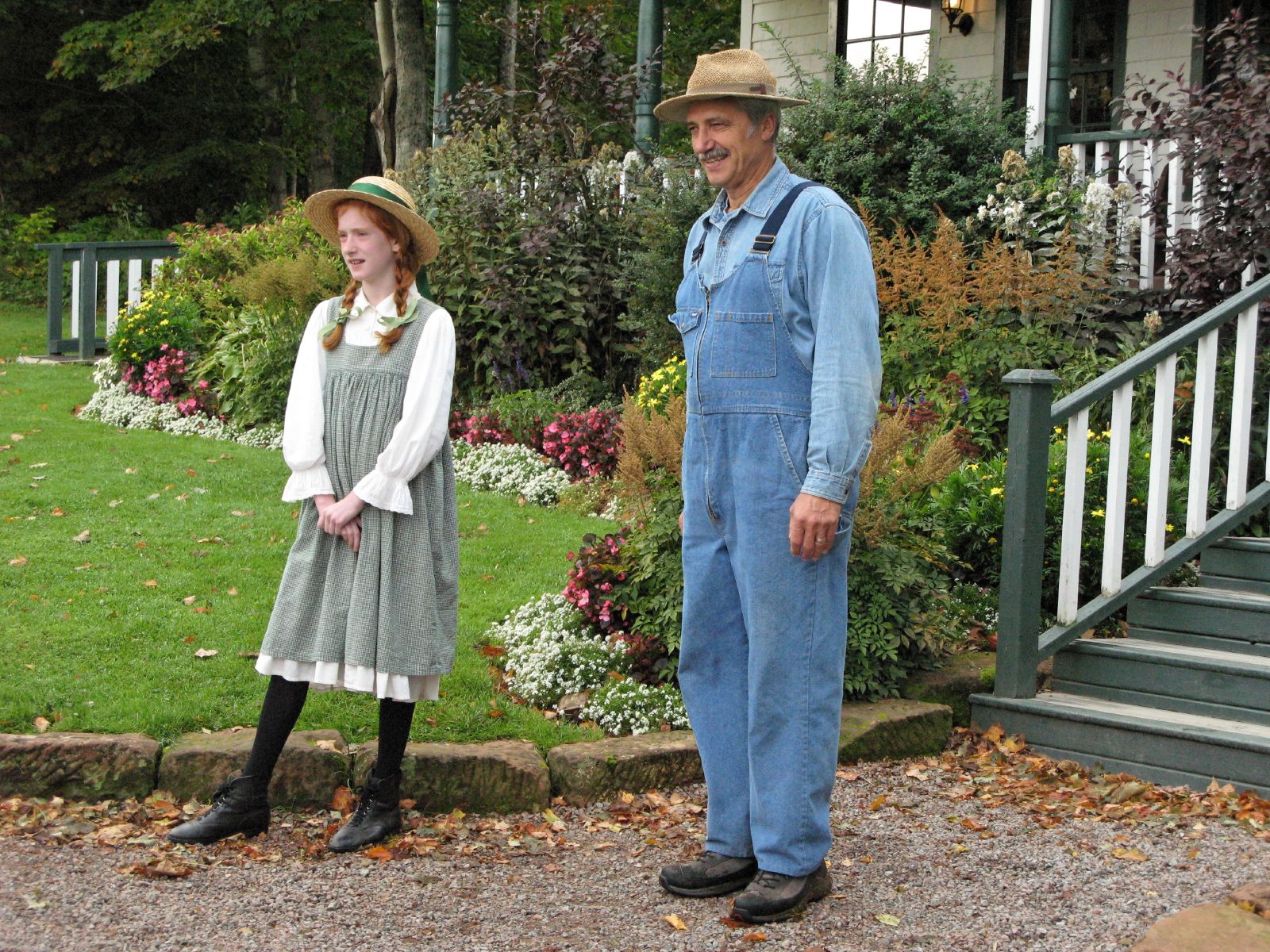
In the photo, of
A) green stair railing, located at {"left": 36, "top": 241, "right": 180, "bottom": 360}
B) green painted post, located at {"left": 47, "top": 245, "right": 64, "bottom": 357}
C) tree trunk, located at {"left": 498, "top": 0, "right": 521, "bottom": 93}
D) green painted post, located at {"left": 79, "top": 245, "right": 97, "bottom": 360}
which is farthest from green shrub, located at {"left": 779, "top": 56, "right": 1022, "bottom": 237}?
tree trunk, located at {"left": 498, "top": 0, "right": 521, "bottom": 93}

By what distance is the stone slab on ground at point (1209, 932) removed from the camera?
311 centimetres

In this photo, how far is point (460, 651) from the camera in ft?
17.7

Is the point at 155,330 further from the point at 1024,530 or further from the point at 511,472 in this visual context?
the point at 1024,530

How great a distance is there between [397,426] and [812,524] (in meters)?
1.31

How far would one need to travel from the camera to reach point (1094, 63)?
11.7 meters

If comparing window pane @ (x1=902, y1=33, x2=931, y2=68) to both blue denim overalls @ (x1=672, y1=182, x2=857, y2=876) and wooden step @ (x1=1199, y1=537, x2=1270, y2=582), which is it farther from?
blue denim overalls @ (x1=672, y1=182, x2=857, y2=876)

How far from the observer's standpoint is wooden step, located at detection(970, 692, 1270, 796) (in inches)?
171

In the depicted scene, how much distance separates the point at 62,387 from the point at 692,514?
9858mm

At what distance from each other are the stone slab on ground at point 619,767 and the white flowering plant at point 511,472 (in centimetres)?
381

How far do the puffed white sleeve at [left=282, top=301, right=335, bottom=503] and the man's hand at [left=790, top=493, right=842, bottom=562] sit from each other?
4.66ft

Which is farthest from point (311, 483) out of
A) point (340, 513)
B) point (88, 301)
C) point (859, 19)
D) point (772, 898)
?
point (88, 301)

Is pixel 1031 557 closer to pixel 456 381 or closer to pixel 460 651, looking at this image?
pixel 460 651

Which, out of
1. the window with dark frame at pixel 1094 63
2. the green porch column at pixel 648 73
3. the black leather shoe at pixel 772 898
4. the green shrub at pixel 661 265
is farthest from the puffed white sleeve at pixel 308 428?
the window with dark frame at pixel 1094 63

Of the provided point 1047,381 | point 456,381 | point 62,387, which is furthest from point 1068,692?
point 62,387
